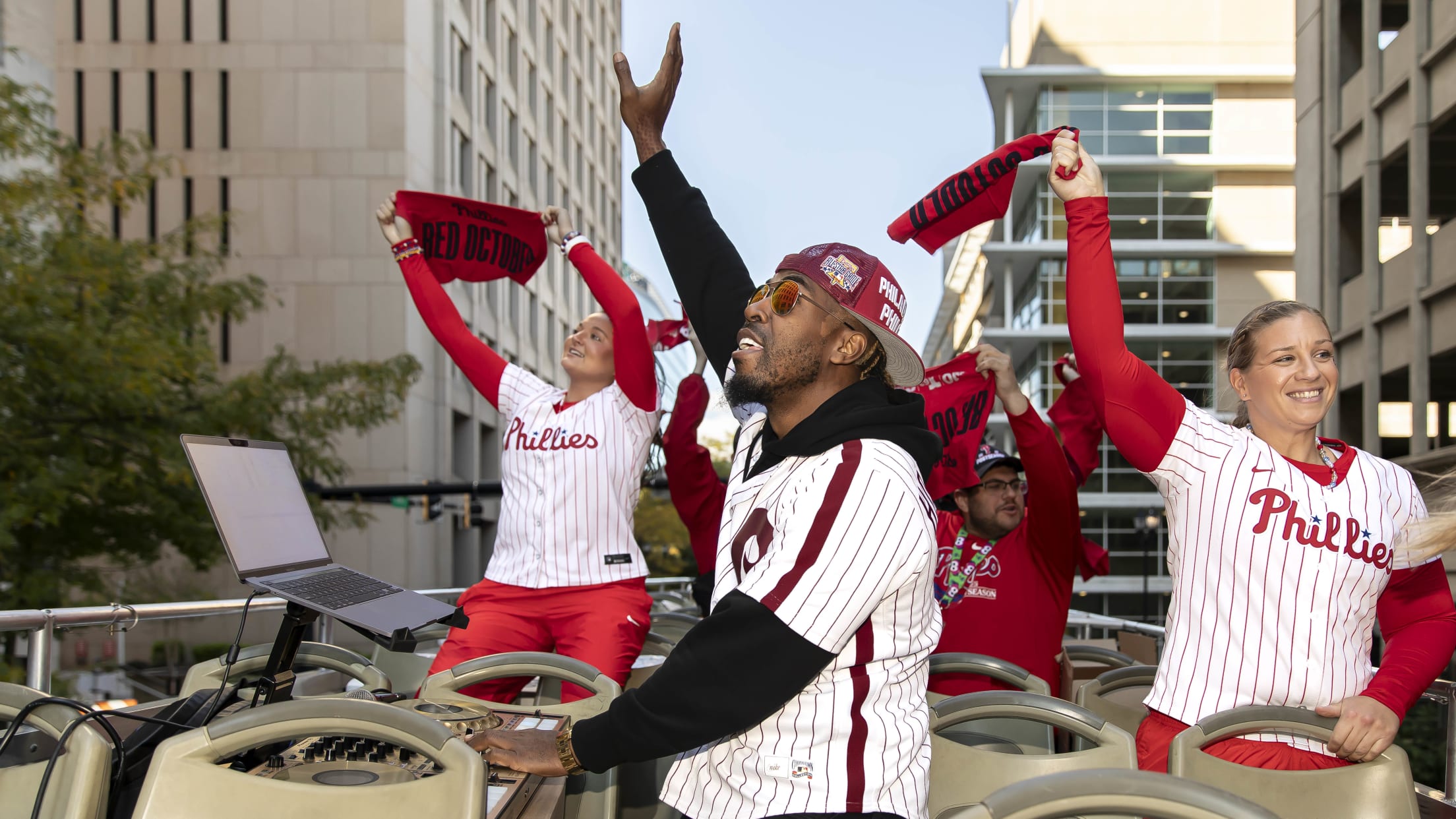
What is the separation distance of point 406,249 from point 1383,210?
23.8 m

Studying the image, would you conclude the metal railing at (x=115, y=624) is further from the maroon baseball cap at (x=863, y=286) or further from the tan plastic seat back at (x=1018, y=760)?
the maroon baseball cap at (x=863, y=286)

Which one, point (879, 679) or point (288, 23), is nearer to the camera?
point (879, 679)

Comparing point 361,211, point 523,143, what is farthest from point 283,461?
Result: point 523,143

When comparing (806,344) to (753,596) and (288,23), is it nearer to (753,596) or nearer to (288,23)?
(753,596)

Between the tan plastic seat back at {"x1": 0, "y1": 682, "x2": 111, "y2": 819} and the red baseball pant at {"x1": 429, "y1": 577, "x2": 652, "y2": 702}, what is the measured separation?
1.87 m

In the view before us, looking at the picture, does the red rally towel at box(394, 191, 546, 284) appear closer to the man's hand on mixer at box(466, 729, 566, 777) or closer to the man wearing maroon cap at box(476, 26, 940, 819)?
the man wearing maroon cap at box(476, 26, 940, 819)

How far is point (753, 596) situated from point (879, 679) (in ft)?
0.93

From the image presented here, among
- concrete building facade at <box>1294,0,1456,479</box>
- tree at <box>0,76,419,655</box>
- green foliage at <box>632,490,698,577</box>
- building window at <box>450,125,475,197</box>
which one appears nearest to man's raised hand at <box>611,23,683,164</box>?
tree at <box>0,76,419,655</box>

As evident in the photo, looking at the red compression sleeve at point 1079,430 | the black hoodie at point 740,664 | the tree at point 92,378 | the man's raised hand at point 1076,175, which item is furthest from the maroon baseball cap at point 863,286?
the tree at point 92,378

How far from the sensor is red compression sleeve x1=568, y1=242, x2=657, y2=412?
465cm

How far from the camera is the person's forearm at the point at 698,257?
3.12m

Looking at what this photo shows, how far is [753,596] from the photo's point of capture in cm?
205

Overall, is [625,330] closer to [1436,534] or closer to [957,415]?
[957,415]

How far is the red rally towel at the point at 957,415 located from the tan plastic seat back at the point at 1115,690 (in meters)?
1.32
